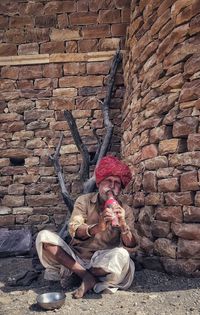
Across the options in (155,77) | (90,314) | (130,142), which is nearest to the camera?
(90,314)

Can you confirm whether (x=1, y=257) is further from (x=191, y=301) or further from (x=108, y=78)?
(x=108, y=78)

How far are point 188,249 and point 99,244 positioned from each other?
2.59 ft

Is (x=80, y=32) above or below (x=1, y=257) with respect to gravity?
above

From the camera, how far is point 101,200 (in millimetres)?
3033

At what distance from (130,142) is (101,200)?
136 cm

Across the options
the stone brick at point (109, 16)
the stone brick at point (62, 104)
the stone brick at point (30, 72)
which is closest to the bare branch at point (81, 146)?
the stone brick at point (62, 104)

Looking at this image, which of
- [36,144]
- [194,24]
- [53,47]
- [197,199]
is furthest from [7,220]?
[194,24]

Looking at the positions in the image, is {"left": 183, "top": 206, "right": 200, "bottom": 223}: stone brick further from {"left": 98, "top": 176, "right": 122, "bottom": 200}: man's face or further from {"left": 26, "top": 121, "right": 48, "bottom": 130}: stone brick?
{"left": 26, "top": 121, "right": 48, "bottom": 130}: stone brick

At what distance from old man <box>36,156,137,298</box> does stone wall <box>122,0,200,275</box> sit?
0.40 meters

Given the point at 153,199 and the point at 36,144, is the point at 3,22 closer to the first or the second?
the point at 36,144

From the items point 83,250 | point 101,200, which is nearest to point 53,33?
point 101,200

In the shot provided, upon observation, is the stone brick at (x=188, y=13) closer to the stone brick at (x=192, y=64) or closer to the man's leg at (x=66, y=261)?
the stone brick at (x=192, y=64)

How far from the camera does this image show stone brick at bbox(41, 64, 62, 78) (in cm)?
506

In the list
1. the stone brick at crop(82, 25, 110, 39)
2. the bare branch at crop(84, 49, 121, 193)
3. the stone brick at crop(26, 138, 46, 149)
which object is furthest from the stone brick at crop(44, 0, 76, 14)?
the stone brick at crop(26, 138, 46, 149)
